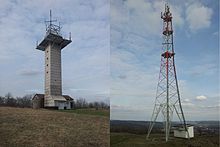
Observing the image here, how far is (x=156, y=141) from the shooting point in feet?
12.2

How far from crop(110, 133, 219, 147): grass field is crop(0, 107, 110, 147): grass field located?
70 centimetres

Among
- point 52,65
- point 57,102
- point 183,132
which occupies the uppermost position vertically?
point 52,65

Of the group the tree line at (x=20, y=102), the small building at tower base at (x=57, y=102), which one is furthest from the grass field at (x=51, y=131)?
the small building at tower base at (x=57, y=102)

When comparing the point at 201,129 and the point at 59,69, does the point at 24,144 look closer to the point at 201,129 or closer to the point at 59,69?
the point at 201,129

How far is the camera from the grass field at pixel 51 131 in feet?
13.9

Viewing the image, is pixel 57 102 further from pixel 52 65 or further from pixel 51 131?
pixel 51 131

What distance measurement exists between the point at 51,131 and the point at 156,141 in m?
2.11

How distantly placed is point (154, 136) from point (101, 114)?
2569 millimetres

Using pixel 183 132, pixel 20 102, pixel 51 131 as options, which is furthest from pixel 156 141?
pixel 20 102

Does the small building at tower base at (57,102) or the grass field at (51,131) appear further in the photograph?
the small building at tower base at (57,102)

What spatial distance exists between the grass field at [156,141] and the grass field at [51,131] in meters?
0.70

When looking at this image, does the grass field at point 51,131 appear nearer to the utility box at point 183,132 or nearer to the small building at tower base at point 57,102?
the utility box at point 183,132

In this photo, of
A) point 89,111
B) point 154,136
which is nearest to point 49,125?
point 89,111

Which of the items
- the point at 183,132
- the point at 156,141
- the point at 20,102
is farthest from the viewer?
the point at 20,102
